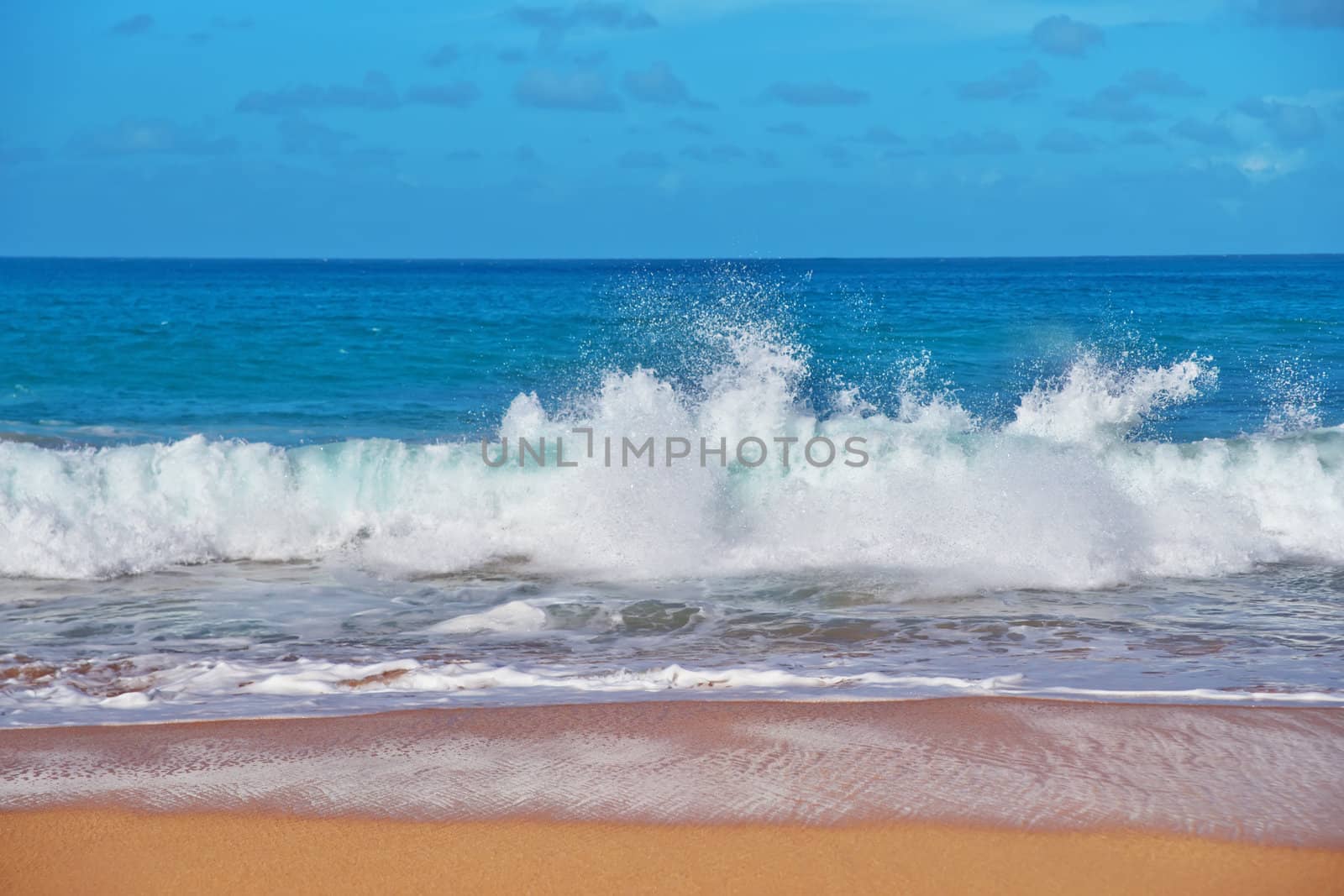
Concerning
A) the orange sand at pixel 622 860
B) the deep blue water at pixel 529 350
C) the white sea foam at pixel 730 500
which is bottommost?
the orange sand at pixel 622 860

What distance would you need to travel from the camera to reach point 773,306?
24.5 meters

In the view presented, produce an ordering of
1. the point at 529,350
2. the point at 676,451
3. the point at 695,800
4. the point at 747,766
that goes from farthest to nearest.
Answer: the point at 529,350
the point at 676,451
the point at 747,766
the point at 695,800

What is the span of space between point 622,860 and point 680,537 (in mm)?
4647

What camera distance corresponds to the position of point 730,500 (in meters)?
8.72

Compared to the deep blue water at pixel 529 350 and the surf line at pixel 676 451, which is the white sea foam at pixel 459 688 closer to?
the surf line at pixel 676 451

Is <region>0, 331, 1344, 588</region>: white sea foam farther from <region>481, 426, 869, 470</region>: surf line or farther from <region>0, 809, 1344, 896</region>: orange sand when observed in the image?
<region>0, 809, 1344, 896</region>: orange sand

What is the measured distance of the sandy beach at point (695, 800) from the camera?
3375 millimetres

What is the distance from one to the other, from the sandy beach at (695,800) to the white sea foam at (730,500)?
85.6 inches

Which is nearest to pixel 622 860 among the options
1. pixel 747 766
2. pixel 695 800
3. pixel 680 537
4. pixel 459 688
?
pixel 695 800

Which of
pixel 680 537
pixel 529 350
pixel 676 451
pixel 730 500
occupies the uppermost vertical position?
pixel 529 350

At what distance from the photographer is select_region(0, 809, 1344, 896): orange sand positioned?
331cm

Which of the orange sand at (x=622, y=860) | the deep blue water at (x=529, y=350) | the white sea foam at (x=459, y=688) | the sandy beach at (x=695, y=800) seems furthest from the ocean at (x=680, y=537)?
the orange sand at (x=622, y=860)

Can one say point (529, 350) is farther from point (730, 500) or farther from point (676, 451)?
point (730, 500)

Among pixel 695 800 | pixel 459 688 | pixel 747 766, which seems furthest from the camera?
pixel 459 688
